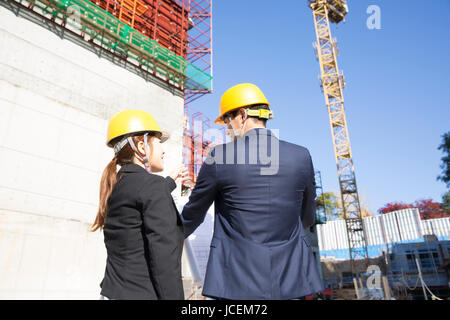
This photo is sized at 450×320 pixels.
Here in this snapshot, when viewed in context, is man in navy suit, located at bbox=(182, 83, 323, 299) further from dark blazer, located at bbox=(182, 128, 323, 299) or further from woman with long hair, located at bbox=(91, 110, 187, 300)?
woman with long hair, located at bbox=(91, 110, 187, 300)

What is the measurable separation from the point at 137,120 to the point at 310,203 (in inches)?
68.4

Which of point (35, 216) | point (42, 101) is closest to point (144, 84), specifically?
point (42, 101)

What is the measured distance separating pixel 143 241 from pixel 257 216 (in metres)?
0.85

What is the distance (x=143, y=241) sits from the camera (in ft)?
6.81

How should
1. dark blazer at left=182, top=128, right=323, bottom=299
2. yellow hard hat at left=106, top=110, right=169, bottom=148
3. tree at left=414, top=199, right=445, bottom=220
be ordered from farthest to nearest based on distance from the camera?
tree at left=414, top=199, right=445, bottom=220, yellow hard hat at left=106, top=110, right=169, bottom=148, dark blazer at left=182, top=128, right=323, bottom=299

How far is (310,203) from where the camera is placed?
91.4 inches

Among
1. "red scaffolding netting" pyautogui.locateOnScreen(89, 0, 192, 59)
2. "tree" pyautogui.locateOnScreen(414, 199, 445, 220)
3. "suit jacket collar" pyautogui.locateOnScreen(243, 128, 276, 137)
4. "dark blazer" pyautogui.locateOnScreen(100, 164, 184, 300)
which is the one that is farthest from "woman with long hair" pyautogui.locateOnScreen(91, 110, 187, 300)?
"tree" pyautogui.locateOnScreen(414, 199, 445, 220)

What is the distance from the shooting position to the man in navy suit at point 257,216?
71.3 inches

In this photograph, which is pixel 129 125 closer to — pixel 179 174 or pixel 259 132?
pixel 179 174

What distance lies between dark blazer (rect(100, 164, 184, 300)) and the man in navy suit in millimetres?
228

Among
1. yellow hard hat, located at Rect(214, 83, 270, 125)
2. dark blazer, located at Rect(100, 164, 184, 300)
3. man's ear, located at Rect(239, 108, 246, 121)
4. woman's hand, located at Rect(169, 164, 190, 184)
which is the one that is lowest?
dark blazer, located at Rect(100, 164, 184, 300)

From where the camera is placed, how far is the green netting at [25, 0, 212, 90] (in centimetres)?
1027

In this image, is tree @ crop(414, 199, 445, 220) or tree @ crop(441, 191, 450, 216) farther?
tree @ crop(414, 199, 445, 220)

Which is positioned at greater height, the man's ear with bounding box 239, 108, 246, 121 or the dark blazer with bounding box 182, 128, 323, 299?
the man's ear with bounding box 239, 108, 246, 121
